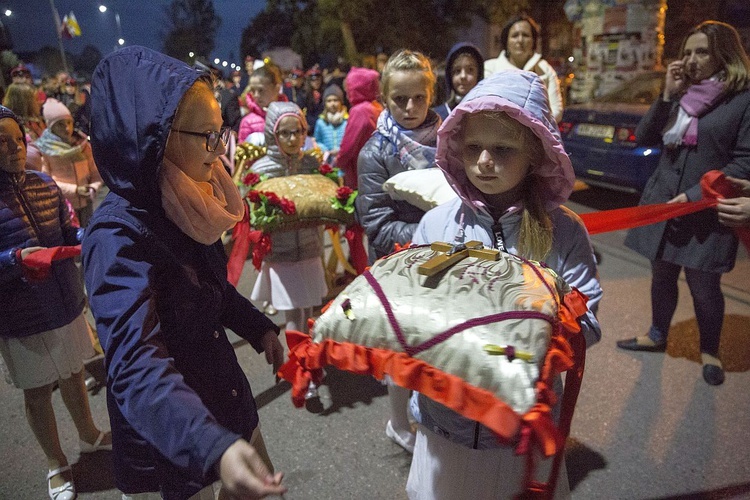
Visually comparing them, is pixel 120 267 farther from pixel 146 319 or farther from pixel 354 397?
pixel 354 397

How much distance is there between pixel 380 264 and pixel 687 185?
2.79 metres

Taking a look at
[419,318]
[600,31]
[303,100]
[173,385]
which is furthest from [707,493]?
[303,100]

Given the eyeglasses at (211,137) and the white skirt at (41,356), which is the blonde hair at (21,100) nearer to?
the white skirt at (41,356)

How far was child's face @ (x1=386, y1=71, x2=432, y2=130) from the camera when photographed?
2.74m

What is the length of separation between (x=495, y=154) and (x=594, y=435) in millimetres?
2124

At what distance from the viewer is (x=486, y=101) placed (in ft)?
5.24

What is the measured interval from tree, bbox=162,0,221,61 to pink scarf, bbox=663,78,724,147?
47723 mm

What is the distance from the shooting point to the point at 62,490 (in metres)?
2.59

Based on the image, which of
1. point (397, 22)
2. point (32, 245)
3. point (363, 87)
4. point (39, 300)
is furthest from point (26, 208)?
point (397, 22)

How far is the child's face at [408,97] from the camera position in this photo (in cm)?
274

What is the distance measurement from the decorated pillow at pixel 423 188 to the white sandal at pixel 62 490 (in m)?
2.27

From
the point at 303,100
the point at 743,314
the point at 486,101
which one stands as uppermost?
the point at 486,101

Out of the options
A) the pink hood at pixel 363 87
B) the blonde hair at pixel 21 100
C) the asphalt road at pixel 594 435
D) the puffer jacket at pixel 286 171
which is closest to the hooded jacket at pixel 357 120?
the pink hood at pixel 363 87

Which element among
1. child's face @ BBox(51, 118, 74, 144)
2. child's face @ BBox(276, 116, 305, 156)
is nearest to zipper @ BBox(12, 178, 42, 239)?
child's face @ BBox(276, 116, 305, 156)
